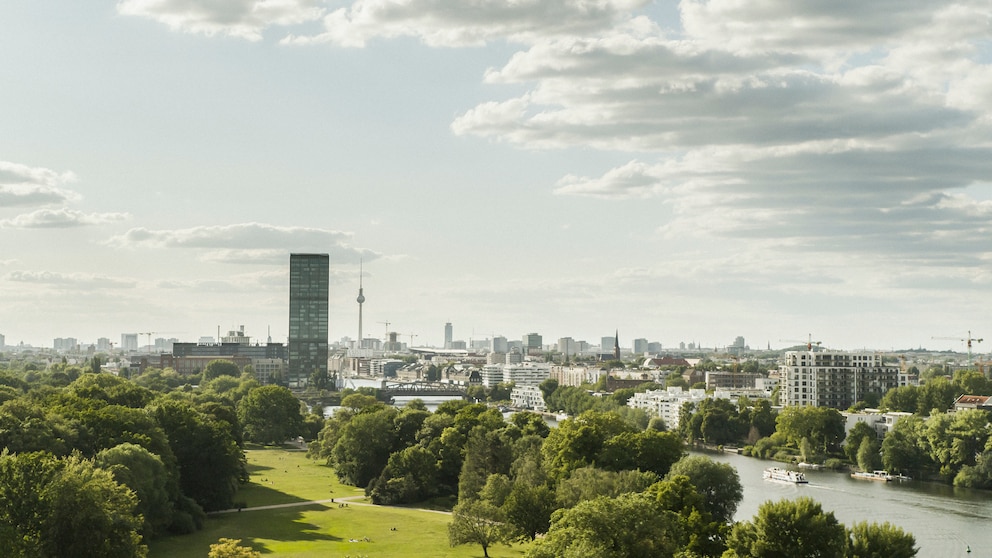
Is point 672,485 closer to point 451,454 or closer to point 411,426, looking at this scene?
point 451,454

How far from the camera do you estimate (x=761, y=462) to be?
9244 centimetres

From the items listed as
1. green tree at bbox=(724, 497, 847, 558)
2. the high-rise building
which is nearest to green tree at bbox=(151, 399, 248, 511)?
green tree at bbox=(724, 497, 847, 558)

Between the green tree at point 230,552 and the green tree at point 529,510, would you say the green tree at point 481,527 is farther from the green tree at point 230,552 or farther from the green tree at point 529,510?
the green tree at point 230,552

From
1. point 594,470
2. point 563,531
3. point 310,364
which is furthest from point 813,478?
point 310,364

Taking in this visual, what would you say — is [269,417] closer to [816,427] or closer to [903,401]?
[816,427]

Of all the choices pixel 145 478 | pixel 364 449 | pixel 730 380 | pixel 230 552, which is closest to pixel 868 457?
pixel 364 449

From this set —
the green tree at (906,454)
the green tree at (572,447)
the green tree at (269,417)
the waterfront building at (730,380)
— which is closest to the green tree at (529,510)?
the green tree at (572,447)

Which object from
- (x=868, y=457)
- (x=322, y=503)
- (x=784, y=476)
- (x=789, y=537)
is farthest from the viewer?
(x=868, y=457)

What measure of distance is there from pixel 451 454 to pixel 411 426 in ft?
21.4

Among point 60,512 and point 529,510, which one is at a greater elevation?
point 60,512

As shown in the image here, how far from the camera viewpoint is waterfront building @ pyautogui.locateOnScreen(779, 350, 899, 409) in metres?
122

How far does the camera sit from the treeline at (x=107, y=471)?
3694cm

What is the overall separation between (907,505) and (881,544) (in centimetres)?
3212

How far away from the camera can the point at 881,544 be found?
120ft
